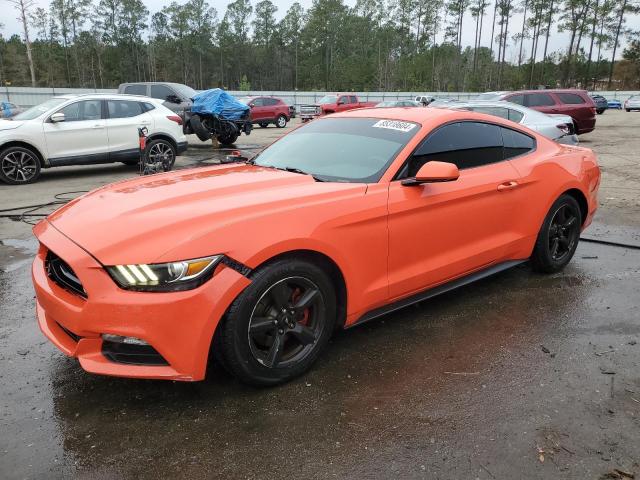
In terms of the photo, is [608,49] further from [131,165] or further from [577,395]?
[577,395]

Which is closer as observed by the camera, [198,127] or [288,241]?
[288,241]

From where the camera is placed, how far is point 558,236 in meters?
4.67

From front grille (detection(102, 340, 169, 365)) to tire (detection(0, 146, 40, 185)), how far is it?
27.1ft

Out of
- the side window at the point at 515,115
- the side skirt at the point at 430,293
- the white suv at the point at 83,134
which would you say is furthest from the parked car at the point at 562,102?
the side skirt at the point at 430,293

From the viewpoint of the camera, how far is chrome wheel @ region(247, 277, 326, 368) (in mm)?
2742

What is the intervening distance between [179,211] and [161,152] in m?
8.54

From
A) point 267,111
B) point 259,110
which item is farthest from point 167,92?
point 267,111

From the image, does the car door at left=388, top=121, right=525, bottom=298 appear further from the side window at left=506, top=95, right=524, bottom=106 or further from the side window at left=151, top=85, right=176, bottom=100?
the side window at left=151, top=85, right=176, bottom=100

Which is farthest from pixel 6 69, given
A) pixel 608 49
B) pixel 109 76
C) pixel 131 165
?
pixel 608 49

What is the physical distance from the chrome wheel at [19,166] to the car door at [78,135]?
1.05 ft

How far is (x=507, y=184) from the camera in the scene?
156 inches

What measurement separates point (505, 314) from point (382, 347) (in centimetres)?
116

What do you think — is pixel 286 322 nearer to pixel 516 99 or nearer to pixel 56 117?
pixel 56 117

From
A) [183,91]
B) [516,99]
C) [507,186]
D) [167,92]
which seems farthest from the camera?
[183,91]
